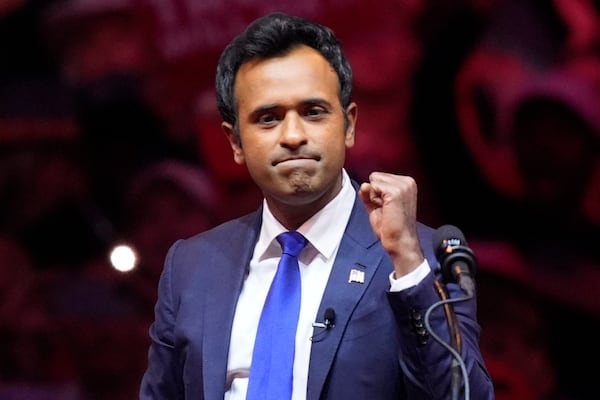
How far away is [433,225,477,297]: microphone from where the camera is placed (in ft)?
6.68

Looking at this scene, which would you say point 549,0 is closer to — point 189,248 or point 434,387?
point 189,248

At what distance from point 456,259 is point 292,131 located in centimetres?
55

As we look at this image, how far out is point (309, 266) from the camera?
8.41ft

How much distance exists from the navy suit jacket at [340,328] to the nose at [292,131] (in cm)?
27

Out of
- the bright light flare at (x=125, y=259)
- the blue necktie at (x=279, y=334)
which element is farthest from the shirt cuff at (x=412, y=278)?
the bright light flare at (x=125, y=259)

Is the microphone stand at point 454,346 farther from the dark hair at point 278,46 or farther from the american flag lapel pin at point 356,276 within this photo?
the dark hair at point 278,46

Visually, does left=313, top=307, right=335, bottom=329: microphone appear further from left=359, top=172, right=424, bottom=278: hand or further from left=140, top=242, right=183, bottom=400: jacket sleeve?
left=140, top=242, right=183, bottom=400: jacket sleeve

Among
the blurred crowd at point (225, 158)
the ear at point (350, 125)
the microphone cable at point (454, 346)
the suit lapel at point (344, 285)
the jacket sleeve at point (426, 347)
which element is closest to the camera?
the microphone cable at point (454, 346)

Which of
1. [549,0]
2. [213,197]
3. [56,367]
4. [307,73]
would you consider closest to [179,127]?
[213,197]

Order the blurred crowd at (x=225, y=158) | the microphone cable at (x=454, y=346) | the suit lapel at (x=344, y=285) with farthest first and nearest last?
the blurred crowd at (x=225, y=158) → the suit lapel at (x=344, y=285) → the microphone cable at (x=454, y=346)

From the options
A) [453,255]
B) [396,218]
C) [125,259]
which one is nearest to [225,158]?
[125,259]

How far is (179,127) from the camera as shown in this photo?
434 cm

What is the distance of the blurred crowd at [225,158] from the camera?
3.99 metres

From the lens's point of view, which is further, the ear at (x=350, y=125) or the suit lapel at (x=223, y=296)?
the ear at (x=350, y=125)
